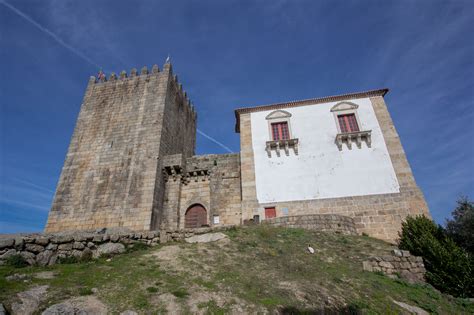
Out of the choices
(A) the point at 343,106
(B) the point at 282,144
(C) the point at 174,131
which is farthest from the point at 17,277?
(A) the point at 343,106

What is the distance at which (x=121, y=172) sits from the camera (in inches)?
570

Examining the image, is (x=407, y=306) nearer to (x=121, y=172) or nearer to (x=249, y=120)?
(x=249, y=120)

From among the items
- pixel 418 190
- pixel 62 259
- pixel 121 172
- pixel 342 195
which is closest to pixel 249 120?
pixel 342 195

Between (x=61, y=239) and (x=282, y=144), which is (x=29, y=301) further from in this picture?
(x=282, y=144)

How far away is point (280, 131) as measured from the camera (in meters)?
15.5

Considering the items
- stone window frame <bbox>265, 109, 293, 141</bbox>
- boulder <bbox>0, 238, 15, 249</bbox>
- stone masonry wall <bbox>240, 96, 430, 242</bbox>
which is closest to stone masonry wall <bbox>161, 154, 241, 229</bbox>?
stone masonry wall <bbox>240, 96, 430, 242</bbox>

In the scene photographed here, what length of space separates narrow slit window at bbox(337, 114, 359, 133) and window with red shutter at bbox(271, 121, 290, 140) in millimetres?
3162

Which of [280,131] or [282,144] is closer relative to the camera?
[282,144]

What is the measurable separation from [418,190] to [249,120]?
9923mm

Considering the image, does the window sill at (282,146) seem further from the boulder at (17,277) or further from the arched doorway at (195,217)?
the boulder at (17,277)

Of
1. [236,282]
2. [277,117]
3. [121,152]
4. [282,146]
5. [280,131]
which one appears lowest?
[236,282]

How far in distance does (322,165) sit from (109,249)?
11029 mm

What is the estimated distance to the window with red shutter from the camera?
15.2 m

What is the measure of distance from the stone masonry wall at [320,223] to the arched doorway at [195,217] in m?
4.68
